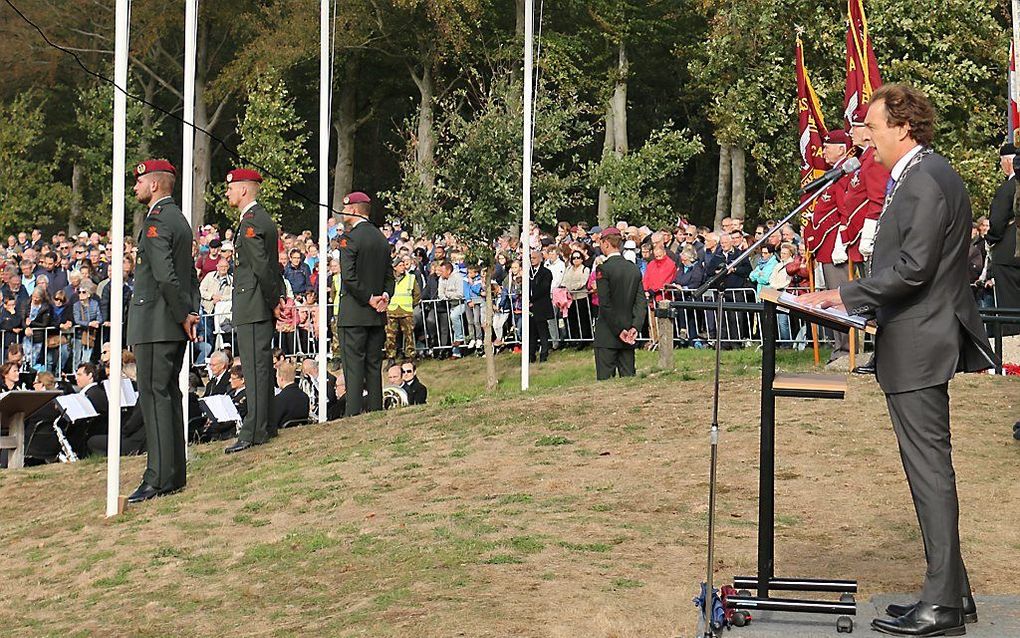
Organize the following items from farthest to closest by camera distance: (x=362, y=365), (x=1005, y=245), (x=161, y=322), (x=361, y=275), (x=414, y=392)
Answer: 1. (x=414, y=392)
2. (x=362, y=365)
3. (x=361, y=275)
4. (x=1005, y=245)
5. (x=161, y=322)

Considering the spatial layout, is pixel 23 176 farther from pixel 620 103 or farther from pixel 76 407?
pixel 76 407

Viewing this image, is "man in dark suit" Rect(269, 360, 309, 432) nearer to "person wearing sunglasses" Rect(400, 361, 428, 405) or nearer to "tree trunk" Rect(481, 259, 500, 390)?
"person wearing sunglasses" Rect(400, 361, 428, 405)

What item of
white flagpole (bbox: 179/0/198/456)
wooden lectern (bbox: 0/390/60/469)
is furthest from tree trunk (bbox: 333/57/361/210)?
white flagpole (bbox: 179/0/198/456)

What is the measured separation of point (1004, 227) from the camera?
51.4 ft

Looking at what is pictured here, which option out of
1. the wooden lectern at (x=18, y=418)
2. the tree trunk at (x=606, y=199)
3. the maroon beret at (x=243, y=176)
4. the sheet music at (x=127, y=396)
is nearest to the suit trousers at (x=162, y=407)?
the maroon beret at (x=243, y=176)

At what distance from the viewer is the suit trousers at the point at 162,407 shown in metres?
12.4

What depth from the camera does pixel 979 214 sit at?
94.1ft

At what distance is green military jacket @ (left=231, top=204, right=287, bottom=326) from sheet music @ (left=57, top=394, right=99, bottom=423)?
360 centimetres

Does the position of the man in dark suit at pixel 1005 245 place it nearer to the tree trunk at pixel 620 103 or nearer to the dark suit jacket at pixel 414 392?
the dark suit jacket at pixel 414 392

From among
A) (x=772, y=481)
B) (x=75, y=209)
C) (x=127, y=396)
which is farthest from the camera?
(x=75, y=209)

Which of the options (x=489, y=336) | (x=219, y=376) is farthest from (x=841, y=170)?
(x=489, y=336)

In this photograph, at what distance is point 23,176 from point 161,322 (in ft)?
126

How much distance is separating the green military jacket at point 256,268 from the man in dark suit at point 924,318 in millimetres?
8119

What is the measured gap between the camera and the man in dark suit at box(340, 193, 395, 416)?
16.4 m
